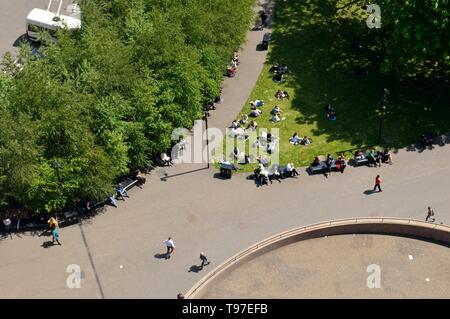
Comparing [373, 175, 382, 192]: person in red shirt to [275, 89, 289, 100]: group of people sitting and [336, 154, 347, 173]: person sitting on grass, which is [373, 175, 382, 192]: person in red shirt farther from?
[275, 89, 289, 100]: group of people sitting

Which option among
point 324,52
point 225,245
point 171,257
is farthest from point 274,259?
point 324,52

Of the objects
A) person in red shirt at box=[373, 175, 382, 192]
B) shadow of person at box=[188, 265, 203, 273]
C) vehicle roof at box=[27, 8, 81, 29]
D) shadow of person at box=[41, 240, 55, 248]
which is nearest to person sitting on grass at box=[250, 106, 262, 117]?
person in red shirt at box=[373, 175, 382, 192]

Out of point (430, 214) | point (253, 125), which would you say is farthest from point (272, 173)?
point (430, 214)

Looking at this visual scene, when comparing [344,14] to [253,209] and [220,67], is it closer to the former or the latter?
[220,67]

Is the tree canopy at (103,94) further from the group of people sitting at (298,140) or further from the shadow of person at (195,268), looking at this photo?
the shadow of person at (195,268)

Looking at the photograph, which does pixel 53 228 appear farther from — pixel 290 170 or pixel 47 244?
pixel 290 170
